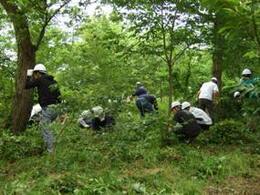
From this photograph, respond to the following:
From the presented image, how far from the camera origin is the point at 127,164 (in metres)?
8.48

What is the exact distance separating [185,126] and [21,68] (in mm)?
4305

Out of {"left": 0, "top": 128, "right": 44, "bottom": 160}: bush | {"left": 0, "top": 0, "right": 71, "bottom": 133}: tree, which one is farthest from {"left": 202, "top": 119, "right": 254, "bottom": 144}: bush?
{"left": 0, "top": 0, "right": 71, "bottom": 133}: tree

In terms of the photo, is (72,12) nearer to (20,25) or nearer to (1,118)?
(20,25)

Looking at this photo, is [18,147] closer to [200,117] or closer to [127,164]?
[127,164]

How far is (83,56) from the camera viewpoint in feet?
49.9

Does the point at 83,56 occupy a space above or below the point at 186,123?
above

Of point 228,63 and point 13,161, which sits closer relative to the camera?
point 13,161

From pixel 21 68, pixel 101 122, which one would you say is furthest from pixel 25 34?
pixel 101 122

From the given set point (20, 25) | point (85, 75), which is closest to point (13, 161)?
point (85, 75)

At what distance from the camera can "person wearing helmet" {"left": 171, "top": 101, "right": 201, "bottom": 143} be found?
9805 millimetres

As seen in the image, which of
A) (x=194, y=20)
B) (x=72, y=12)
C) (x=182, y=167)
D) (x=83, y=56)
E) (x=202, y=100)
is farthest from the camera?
(x=83, y=56)

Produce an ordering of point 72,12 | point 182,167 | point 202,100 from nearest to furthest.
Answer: point 182,167, point 72,12, point 202,100

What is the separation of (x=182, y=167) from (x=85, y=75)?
9.23 ft

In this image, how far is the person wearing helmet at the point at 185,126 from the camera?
9.80m
